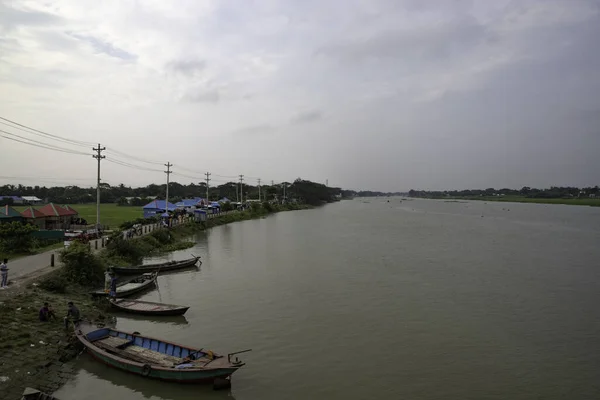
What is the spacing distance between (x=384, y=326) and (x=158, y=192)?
377 ft

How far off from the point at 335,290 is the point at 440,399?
11.8m

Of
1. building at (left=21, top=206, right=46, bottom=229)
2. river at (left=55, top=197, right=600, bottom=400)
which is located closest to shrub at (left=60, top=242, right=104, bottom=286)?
river at (left=55, top=197, right=600, bottom=400)

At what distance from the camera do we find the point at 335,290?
2338 cm

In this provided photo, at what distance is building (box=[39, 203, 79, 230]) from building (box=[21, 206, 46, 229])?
47 centimetres

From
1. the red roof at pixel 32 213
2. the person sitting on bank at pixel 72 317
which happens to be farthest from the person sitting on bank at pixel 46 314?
the red roof at pixel 32 213

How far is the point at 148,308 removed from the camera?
18125mm

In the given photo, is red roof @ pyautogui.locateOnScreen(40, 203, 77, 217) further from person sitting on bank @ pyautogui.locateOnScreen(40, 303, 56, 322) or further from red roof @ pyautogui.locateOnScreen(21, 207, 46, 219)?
person sitting on bank @ pyautogui.locateOnScreen(40, 303, 56, 322)

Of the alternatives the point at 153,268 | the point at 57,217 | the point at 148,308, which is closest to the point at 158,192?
the point at 57,217

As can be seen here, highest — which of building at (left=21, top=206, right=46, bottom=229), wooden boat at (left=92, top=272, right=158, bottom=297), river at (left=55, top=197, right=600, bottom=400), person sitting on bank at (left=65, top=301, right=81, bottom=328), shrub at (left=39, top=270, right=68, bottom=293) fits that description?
building at (left=21, top=206, right=46, bottom=229)

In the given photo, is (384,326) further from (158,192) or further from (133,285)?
(158,192)

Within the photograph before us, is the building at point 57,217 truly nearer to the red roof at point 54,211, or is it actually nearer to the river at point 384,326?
the red roof at point 54,211

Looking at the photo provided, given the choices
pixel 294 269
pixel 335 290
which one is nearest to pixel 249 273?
pixel 294 269

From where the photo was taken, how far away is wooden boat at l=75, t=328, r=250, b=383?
37.8 feet

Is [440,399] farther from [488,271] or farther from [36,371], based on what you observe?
[488,271]
